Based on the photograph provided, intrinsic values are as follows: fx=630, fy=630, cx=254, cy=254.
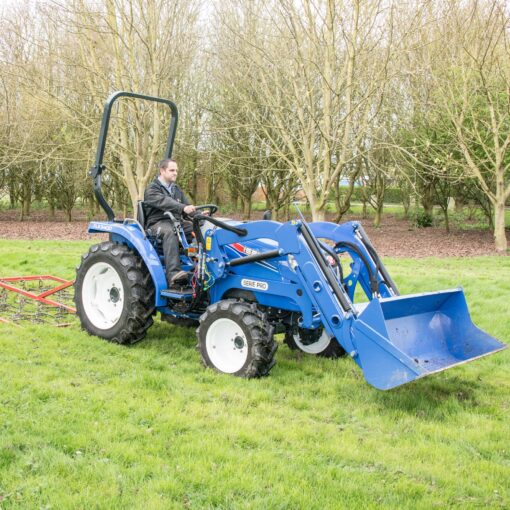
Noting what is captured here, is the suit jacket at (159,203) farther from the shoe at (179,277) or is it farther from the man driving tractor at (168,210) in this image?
the shoe at (179,277)

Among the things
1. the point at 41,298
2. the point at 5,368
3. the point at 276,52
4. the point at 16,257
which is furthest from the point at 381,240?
the point at 5,368

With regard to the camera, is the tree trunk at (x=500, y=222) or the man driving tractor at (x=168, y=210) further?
the tree trunk at (x=500, y=222)

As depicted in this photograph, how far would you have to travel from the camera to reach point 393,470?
3748 millimetres

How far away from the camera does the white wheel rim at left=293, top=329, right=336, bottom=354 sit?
6361 millimetres

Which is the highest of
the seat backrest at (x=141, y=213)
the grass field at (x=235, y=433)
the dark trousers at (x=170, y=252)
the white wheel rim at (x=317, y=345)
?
the seat backrest at (x=141, y=213)

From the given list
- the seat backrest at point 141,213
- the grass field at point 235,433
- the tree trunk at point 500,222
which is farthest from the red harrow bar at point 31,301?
the tree trunk at point 500,222

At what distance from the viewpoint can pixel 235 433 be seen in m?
4.20

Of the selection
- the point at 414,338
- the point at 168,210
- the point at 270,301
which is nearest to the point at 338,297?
the point at 414,338

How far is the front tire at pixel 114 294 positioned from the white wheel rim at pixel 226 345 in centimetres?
96

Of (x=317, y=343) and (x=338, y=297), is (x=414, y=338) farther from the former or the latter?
(x=317, y=343)

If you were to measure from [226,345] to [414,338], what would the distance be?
1665 mm

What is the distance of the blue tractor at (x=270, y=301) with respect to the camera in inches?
196

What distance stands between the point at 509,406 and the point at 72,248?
1251 centimetres

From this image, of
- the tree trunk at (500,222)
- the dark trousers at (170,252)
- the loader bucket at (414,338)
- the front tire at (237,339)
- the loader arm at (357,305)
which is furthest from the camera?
the tree trunk at (500,222)
